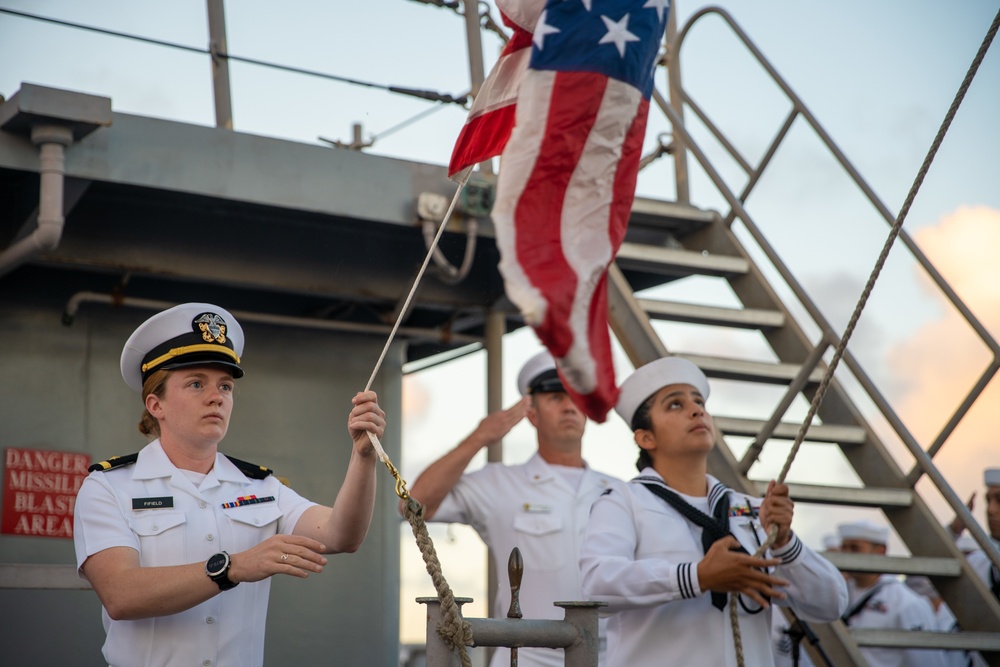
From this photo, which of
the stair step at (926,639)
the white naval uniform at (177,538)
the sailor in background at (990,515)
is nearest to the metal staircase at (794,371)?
the stair step at (926,639)

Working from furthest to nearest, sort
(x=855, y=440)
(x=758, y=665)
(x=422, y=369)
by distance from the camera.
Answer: (x=422, y=369) < (x=855, y=440) < (x=758, y=665)

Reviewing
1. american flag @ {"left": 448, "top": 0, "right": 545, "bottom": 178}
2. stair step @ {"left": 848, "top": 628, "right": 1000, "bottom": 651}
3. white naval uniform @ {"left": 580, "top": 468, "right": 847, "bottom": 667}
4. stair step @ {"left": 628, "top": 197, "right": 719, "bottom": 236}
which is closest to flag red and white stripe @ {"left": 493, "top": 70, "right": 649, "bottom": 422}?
american flag @ {"left": 448, "top": 0, "right": 545, "bottom": 178}

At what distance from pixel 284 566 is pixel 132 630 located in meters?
0.51

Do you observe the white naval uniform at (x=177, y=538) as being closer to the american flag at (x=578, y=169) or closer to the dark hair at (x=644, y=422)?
the american flag at (x=578, y=169)

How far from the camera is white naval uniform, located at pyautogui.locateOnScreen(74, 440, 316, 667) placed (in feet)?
10.3

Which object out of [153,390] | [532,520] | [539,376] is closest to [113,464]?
[153,390]

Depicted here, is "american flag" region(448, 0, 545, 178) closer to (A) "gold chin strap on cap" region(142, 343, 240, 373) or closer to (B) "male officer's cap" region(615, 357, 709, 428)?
(A) "gold chin strap on cap" region(142, 343, 240, 373)

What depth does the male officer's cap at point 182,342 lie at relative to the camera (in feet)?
11.1

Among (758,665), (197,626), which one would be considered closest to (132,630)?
(197,626)

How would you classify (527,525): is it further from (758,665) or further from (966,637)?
(966,637)

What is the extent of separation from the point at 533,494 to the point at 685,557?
118 centimetres

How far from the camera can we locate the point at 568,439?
5.12m

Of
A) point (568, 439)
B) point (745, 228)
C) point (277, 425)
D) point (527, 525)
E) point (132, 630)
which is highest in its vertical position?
point (745, 228)

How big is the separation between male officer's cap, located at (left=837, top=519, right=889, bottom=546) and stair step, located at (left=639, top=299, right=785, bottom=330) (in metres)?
3.22
